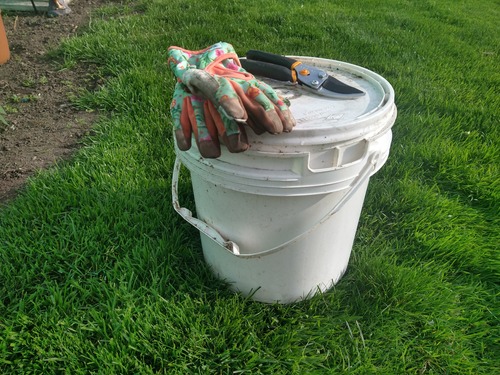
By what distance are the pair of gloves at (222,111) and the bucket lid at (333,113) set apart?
2.0 inches

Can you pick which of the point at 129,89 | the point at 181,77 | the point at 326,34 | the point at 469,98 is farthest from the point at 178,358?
the point at 326,34

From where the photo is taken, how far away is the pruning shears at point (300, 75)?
4.94ft

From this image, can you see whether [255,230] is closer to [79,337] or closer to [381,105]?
[381,105]

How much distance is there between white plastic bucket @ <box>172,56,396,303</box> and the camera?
48.4 inches

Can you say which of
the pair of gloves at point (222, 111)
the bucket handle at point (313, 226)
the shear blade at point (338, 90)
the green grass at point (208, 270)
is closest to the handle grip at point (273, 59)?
the shear blade at point (338, 90)

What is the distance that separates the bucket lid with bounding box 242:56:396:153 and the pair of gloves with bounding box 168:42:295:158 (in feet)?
0.17

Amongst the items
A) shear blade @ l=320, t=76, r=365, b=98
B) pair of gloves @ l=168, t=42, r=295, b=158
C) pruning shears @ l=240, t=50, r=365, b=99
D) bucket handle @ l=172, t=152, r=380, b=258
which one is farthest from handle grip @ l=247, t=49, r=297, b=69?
bucket handle @ l=172, t=152, r=380, b=258

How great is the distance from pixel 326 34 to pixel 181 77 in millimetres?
2954

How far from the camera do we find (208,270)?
171 cm

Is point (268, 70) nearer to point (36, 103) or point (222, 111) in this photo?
point (222, 111)

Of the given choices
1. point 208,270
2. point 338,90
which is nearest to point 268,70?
point 338,90

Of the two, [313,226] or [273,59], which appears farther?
[273,59]

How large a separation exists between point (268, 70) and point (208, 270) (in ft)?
2.66

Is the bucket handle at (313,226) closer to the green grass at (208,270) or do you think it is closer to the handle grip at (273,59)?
the green grass at (208,270)
